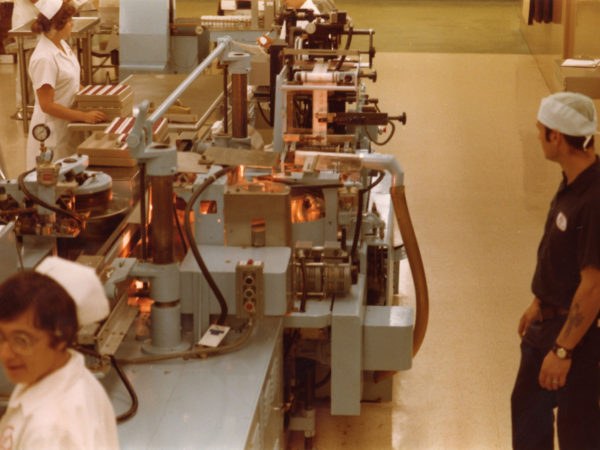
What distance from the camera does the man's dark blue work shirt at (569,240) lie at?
2637 mm

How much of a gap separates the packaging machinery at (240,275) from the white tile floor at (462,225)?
254 millimetres

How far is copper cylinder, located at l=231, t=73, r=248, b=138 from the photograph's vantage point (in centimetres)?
395

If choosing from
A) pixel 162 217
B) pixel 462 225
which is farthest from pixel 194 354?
pixel 462 225

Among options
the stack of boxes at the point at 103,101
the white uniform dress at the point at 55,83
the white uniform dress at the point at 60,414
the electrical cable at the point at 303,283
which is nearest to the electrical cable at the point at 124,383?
the electrical cable at the point at 303,283

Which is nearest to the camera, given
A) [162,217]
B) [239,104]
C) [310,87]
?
[162,217]

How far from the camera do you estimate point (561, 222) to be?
273cm

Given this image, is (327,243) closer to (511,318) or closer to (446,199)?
(511,318)

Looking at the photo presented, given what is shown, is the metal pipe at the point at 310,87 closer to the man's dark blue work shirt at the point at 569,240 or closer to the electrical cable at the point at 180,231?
the electrical cable at the point at 180,231

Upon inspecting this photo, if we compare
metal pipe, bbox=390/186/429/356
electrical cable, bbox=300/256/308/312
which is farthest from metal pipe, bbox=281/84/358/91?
electrical cable, bbox=300/256/308/312

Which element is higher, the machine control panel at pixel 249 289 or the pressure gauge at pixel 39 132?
the pressure gauge at pixel 39 132

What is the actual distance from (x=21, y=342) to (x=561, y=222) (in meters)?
1.64

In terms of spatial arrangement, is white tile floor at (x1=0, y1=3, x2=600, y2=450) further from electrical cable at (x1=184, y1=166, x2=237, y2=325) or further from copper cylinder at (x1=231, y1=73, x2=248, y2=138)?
copper cylinder at (x1=231, y1=73, x2=248, y2=138)

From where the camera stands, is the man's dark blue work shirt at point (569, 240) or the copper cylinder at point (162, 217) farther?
the copper cylinder at point (162, 217)

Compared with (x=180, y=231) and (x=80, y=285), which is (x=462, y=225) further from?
(x=80, y=285)
